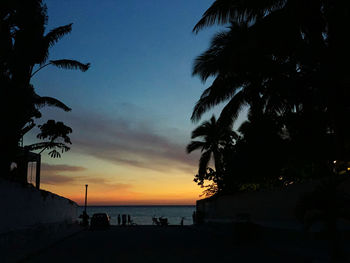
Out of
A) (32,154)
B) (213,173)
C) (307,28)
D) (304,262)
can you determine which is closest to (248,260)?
(304,262)

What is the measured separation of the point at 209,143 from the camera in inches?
1917

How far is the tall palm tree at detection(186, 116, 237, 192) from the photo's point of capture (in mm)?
47344

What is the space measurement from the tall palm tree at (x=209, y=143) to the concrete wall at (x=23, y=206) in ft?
75.5

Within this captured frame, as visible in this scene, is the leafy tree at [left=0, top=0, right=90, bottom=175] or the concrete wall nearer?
the concrete wall

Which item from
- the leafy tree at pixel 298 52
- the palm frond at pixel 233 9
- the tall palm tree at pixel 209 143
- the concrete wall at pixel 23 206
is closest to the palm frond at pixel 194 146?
the tall palm tree at pixel 209 143

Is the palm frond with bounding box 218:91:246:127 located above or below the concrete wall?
above

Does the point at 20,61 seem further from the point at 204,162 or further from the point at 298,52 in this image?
the point at 204,162

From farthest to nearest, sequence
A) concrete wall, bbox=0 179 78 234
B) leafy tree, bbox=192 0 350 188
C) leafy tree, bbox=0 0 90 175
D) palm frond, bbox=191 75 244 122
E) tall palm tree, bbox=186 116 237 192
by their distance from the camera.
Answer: tall palm tree, bbox=186 116 237 192 < palm frond, bbox=191 75 244 122 < leafy tree, bbox=0 0 90 175 < concrete wall, bbox=0 179 78 234 < leafy tree, bbox=192 0 350 188

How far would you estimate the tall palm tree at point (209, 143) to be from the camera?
4734cm

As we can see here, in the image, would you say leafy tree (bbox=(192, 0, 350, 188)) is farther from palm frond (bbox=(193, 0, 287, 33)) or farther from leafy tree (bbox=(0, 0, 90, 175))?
leafy tree (bbox=(0, 0, 90, 175))

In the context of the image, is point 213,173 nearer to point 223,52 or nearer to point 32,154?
point 32,154

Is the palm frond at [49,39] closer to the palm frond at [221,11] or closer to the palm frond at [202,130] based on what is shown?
the palm frond at [221,11]

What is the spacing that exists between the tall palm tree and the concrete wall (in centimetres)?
2302

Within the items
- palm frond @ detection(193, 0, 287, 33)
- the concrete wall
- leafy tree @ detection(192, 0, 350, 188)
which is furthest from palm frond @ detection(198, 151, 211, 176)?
palm frond @ detection(193, 0, 287, 33)
